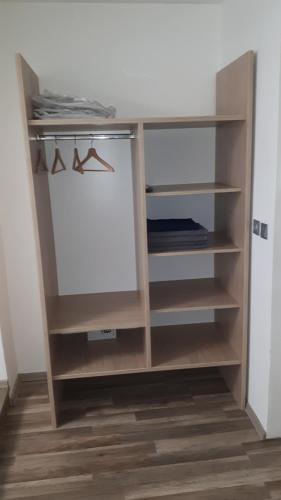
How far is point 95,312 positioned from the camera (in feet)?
8.34

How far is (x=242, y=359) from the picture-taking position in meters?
2.43

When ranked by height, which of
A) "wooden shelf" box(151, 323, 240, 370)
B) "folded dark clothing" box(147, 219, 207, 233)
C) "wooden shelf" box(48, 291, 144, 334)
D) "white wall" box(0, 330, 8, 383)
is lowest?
"white wall" box(0, 330, 8, 383)

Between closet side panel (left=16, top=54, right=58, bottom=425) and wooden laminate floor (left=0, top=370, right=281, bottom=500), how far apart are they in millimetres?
234

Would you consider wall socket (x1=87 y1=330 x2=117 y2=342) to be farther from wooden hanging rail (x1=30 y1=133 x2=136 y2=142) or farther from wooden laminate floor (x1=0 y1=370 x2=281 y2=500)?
wooden hanging rail (x1=30 y1=133 x2=136 y2=142)

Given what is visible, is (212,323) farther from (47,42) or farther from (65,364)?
(47,42)

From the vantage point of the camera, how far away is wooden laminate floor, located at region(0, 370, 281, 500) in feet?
6.48

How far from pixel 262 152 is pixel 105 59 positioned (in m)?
1.18

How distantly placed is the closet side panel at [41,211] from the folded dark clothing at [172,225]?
621 millimetres

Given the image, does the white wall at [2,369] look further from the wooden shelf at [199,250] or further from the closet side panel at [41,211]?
the wooden shelf at [199,250]

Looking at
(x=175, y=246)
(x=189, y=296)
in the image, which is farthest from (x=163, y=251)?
(x=189, y=296)

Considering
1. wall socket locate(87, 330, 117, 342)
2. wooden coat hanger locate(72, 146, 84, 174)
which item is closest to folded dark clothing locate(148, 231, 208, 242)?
wooden coat hanger locate(72, 146, 84, 174)

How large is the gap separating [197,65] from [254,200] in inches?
40.4

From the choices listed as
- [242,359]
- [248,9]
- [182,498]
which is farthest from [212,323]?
[248,9]

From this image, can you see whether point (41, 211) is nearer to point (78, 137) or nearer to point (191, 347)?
point (78, 137)
